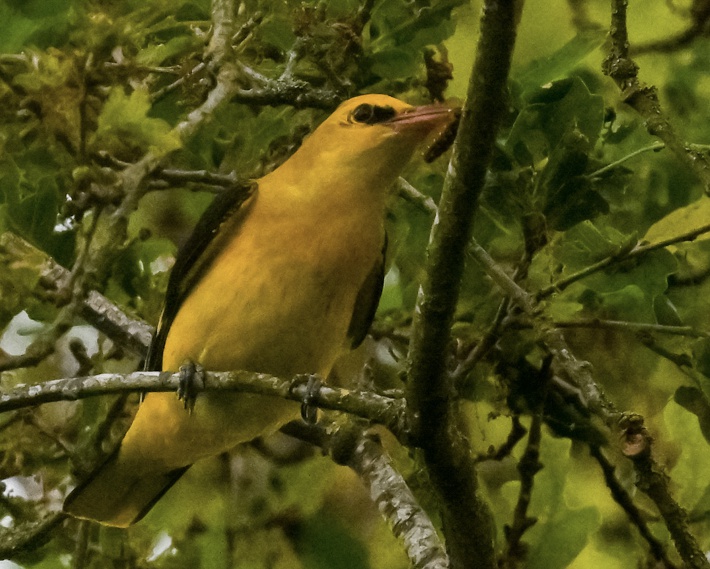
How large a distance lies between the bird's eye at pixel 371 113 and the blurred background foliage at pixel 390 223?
0.08m

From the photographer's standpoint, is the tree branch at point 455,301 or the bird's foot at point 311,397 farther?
the bird's foot at point 311,397

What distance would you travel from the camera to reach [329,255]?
3.81 ft

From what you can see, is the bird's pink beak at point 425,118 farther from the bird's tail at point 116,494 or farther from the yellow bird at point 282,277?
the bird's tail at point 116,494

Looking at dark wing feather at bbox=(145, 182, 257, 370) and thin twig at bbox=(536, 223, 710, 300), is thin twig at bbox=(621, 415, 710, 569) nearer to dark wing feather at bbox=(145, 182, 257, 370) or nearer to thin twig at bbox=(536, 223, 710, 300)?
thin twig at bbox=(536, 223, 710, 300)

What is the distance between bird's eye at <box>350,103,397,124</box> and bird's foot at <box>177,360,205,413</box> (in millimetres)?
353

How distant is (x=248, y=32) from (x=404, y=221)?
31cm

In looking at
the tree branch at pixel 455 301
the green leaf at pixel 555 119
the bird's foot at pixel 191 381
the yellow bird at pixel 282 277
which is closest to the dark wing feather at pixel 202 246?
the yellow bird at pixel 282 277

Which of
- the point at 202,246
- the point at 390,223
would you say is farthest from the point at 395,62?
the point at 202,246

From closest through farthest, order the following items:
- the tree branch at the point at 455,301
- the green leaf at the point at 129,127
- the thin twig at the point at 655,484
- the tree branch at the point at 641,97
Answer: the tree branch at the point at 455,301 → the thin twig at the point at 655,484 → the tree branch at the point at 641,97 → the green leaf at the point at 129,127

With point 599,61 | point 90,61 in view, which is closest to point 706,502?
point 599,61

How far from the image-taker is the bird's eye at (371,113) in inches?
44.6

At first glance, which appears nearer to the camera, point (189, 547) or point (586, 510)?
point (586, 510)

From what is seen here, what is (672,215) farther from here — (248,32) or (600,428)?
(248,32)

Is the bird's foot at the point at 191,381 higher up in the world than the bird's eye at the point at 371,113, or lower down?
lower down
